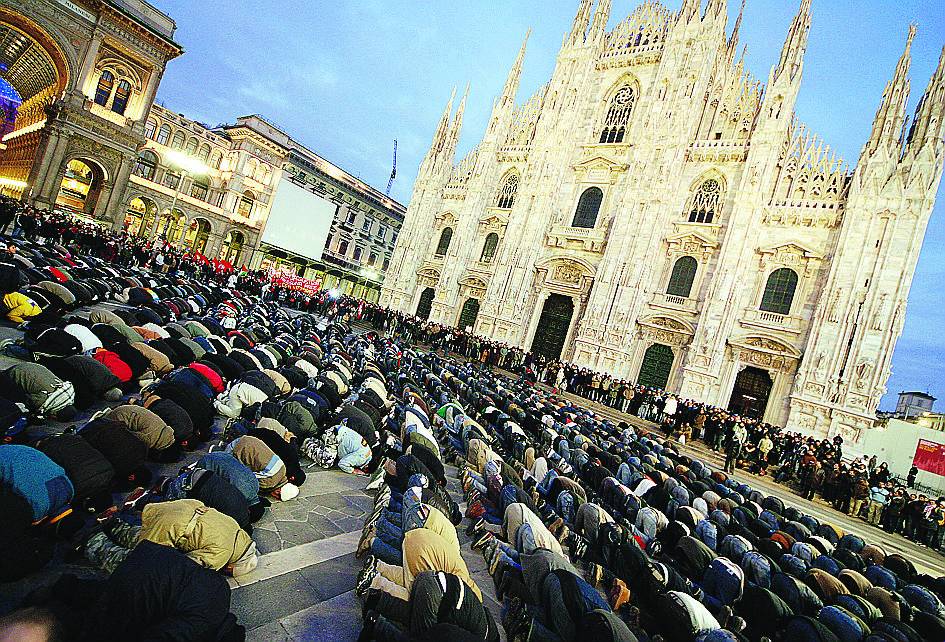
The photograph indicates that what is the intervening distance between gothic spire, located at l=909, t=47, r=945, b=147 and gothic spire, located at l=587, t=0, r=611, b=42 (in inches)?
662

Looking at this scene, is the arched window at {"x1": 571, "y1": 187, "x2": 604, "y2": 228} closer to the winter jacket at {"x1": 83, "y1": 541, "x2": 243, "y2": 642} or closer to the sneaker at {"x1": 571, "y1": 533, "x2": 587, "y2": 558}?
the sneaker at {"x1": 571, "y1": 533, "x2": 587, "y2": 558}

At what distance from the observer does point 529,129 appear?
32.8 m

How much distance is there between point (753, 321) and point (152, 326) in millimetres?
22952

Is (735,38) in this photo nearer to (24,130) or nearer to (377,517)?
(377,517)

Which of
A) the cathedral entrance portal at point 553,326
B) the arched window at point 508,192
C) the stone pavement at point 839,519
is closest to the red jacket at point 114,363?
the stone pavement at point 839,519

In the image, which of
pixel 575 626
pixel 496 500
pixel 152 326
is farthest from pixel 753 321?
pixel 152 326

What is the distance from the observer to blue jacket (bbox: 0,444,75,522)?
11.4 ft

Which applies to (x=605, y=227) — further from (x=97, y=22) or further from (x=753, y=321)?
(x=97, y=22)

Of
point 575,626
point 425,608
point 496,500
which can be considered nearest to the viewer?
point 425,608

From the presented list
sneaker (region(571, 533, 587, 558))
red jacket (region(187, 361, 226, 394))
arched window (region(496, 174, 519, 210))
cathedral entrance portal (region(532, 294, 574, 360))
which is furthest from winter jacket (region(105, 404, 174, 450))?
arched window (region(496, 174, 519, 210))

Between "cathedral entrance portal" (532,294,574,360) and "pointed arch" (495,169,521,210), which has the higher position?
"pointed arch" (495,169,521,210)

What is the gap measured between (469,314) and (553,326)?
20.1 ft

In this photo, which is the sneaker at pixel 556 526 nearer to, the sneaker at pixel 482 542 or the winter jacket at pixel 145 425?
the sneaker at pixel 482 542

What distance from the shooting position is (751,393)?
Answer: 21.6m
